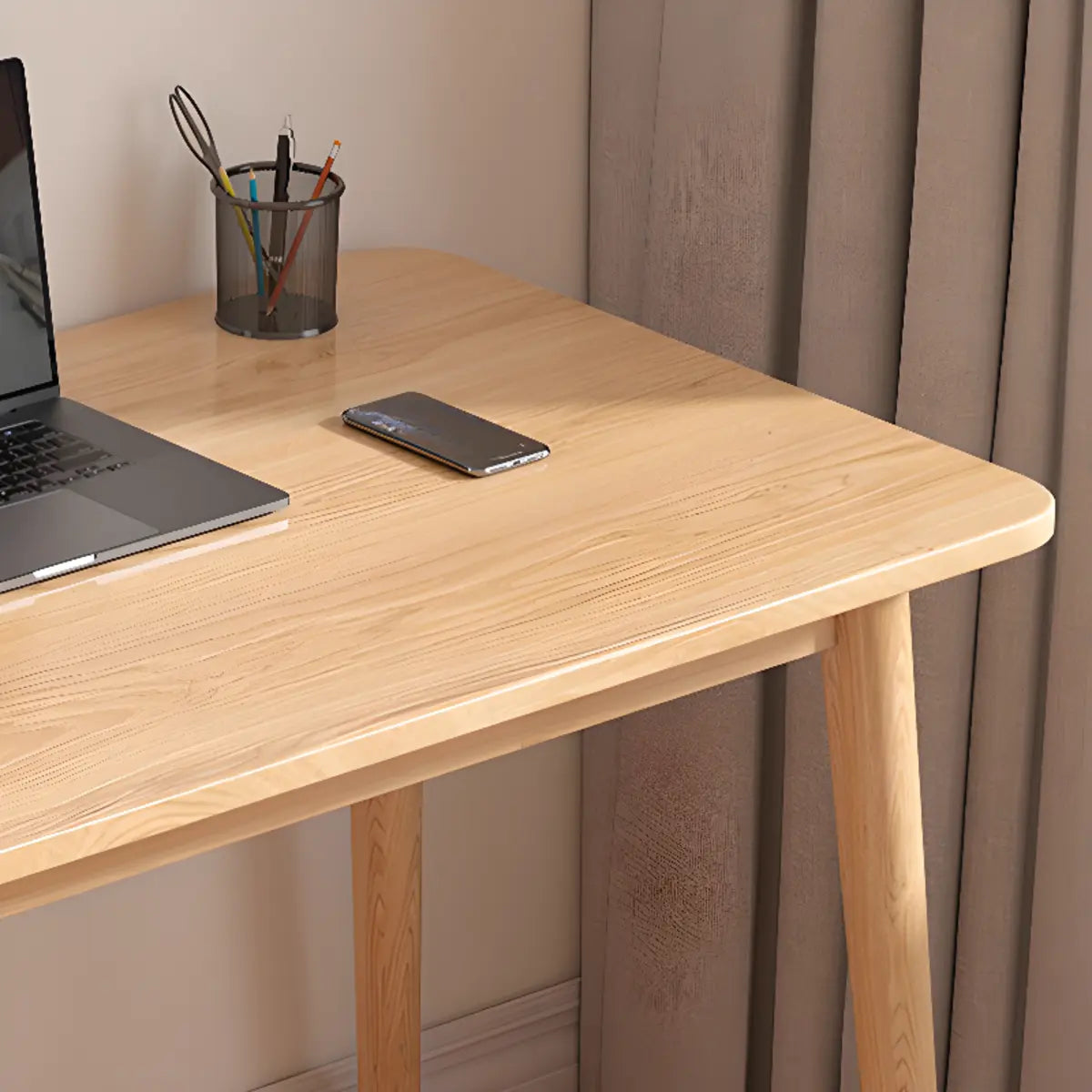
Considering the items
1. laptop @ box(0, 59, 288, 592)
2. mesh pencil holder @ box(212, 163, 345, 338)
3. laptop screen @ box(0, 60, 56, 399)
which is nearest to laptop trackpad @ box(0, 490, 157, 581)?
laptop @ box(0, 59, 288, 592)

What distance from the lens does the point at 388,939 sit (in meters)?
1.44

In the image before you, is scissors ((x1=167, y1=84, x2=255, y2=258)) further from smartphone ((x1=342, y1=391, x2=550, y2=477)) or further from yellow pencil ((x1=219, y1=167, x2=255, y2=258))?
smartphone ((x1=342, y1=391, x2=550, y2=477))

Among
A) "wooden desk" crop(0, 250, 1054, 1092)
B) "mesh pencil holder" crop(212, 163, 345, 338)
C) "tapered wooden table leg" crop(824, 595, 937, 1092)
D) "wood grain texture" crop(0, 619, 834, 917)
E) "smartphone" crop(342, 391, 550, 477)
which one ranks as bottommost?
"tapered wooden table leg" crop(824, 595, 937, 1092)

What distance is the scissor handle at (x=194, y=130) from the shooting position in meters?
1.24

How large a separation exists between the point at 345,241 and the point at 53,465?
0.46m

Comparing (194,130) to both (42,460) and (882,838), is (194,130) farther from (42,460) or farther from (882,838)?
(882,838)

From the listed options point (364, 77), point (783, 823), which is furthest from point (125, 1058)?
point (364, 77)

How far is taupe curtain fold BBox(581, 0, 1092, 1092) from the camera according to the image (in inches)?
44.3

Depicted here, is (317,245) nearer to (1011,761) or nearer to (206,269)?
(206,269)

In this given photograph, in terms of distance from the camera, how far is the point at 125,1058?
152 cm

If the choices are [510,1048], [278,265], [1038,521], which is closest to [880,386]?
[1038,521]

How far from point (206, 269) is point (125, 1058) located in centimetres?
68

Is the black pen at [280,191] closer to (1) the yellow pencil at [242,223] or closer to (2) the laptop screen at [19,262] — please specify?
(1) the yellow pencil at [242,223]

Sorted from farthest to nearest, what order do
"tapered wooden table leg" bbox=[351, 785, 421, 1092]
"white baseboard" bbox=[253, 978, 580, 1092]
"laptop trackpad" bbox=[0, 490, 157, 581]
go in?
"white baseboard" bbox=[253, 978, 580, 1092]
"tapered wooden table leg" bbox=[351, 785, 421, 1092]
"laptop trackpad" bbox=[0, 490, 157, 581]
